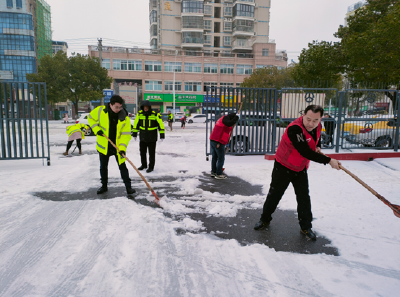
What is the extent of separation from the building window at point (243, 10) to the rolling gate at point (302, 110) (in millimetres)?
55703

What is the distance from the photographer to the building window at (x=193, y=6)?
56688 mm

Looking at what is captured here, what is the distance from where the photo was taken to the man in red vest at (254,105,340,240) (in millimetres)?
3328

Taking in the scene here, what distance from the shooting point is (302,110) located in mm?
9492

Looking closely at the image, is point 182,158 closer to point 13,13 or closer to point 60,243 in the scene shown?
point 60,243

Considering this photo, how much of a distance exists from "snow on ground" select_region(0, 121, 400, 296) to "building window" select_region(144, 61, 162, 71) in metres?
49.9

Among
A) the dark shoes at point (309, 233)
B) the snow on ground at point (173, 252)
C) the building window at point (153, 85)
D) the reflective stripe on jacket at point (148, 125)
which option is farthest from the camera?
the building window at point (153, 85)

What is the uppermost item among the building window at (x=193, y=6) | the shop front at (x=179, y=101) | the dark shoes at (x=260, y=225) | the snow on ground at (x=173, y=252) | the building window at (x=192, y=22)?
the building window at (x=193, y=6)

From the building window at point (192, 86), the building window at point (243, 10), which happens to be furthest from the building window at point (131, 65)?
the building window at point (243, 10)

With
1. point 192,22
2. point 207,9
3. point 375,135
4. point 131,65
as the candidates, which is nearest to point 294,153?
point 375,135

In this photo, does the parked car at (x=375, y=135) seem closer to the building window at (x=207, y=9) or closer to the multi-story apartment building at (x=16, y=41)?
the multi-story apartment building at (x=16, y=41)

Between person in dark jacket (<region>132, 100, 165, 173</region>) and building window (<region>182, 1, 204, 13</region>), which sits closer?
person in dark jacket (<region>132, 100, 165, 173</region>)

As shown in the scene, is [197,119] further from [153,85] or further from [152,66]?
[152,66]

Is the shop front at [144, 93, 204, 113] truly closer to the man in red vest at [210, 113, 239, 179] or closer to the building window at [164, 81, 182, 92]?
the building window at [164, 81, 182, 92]

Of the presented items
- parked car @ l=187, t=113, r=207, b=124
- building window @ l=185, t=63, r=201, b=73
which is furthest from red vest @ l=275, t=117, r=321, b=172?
building window @ l=185, t=63, r=201, b=73
